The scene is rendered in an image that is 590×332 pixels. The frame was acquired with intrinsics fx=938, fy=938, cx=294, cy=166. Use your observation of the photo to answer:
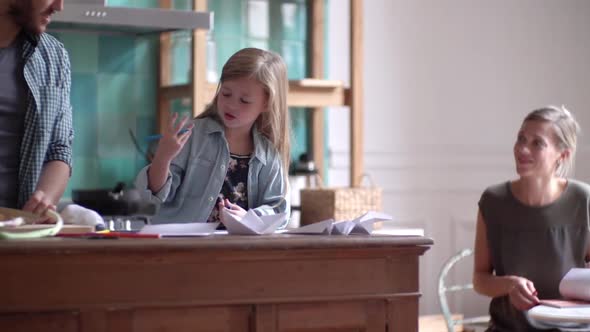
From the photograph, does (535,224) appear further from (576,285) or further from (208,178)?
(208,178)

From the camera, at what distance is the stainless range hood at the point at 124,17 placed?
3.10m

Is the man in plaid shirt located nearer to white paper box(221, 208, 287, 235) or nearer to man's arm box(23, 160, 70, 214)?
man's arm box(23, 160, 70, 214)

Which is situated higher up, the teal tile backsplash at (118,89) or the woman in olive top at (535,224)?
the teal tile backsplash at (118,89)

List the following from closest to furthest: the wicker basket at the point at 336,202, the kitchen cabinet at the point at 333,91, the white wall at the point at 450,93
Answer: the wicker basket at the point at 336,202 < the kitchen cabinet at the point at 333,91 < the white wall at the point at 450,93

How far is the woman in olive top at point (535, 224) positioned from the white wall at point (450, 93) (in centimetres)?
148

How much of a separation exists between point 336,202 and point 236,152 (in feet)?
3.59

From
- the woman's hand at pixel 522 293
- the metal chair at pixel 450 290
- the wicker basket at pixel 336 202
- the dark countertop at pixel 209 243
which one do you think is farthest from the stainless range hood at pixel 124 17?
the dark countertop at pixel 209 243

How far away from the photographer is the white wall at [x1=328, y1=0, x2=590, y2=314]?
4121 millimetres

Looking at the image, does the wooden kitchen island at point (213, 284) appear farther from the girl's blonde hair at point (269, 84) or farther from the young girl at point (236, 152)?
the girl's blonde hair at point (269, 84)

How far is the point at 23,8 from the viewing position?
6.68 ft

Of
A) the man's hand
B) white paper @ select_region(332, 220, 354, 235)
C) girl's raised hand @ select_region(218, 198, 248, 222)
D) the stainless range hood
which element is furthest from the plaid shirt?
the stainless range hood

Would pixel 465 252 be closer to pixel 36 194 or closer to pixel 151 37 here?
pixel 151 37

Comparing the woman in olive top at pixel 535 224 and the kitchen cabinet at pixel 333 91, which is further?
the kitchen cabinet at pixel 333 91

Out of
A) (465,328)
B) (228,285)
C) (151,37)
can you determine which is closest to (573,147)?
(465,328)
